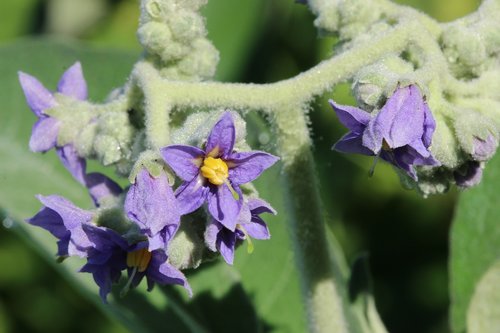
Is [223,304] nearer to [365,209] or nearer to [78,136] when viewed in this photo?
[78,136]

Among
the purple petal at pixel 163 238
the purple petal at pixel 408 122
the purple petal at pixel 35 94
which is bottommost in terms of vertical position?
the purple petal at pixel 163 238

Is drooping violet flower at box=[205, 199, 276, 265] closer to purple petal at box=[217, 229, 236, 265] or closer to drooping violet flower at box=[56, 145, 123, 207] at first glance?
purple petal at box=[217, 229, 236, 265]

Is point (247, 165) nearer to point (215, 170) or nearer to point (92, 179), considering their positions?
point (215, 170)

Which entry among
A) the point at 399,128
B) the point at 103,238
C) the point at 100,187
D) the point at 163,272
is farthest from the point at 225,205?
the point at 100,187

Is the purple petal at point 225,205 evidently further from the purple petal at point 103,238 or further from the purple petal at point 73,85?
the purple petal at point 73,85

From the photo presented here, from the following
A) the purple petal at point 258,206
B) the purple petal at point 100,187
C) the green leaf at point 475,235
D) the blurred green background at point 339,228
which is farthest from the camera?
the blurred green background at point 339,228

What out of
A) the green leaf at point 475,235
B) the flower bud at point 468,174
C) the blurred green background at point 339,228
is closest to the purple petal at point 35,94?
the flower bud at point 468,174
